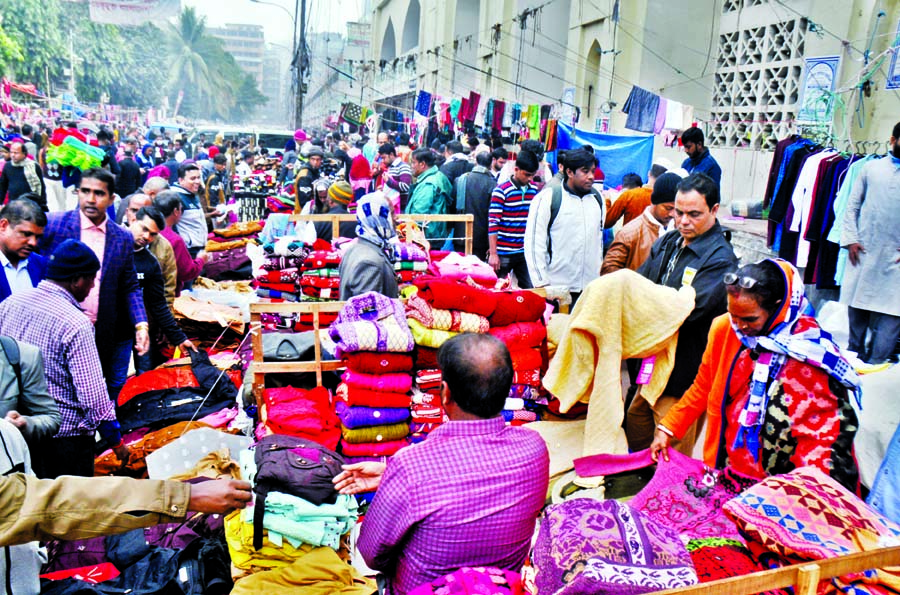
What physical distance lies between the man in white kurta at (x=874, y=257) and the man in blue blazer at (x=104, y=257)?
5.59 metres

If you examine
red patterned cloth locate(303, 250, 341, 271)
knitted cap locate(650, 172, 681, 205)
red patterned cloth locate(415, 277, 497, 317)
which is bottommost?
red patterned cloth locate(303, 250, 341, 271)

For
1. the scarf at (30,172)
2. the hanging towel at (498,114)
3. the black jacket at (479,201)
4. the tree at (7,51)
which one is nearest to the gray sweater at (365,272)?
the black jacket at (479,201)

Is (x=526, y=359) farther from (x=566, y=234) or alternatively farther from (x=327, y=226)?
(x=327, y=226)

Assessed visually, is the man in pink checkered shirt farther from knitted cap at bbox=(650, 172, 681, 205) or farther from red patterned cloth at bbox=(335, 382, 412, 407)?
knitted cap at bbox=(650, 172, 681, 205)

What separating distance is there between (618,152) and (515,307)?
6.88 meters

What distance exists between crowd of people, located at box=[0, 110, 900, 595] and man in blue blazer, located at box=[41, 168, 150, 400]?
0.04 ft

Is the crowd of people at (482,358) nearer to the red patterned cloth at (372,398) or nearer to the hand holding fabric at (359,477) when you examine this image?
the hand holding fabric at (359,477)

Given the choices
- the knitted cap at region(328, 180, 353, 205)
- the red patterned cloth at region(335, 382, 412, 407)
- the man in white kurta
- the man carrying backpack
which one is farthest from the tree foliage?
the man in white kurta

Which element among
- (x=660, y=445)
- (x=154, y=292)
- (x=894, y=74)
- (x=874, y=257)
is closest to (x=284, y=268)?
(x=154, y=292)

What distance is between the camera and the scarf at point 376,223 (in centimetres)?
443

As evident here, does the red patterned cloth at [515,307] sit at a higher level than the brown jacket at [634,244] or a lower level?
lower

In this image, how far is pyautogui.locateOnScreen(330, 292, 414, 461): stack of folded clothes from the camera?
3.86 metres

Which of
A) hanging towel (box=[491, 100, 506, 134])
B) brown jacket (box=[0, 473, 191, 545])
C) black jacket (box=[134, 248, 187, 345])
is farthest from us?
hanging towel (box=[491, 100, 506, 134])

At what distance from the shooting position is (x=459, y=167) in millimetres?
9312
